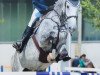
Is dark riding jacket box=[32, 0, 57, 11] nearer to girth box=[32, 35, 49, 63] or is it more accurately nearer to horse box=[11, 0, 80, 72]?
horse box=[11, 0, 80, 72]

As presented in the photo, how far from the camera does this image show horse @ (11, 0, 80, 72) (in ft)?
28.8

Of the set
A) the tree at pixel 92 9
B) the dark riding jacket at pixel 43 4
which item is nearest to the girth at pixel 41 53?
the dark riding jacket at pixel 43 4

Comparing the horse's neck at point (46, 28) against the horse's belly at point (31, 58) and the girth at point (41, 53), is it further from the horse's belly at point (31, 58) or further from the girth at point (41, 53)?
the horse's belly at point (31, 58)

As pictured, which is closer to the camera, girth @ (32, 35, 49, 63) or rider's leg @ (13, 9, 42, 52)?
girth @ (32, 35, 49, 63)

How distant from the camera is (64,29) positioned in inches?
346

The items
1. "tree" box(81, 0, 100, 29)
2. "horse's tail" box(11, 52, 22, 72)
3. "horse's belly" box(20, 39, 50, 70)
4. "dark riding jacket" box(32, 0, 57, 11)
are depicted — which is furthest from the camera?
"tree" box(81, 0, 100, 29)

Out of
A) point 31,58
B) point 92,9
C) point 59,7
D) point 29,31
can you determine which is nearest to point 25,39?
point 29,31

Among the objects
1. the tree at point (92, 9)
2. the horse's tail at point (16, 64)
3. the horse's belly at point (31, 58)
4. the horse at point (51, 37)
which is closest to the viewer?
the horse at point (51, 37)

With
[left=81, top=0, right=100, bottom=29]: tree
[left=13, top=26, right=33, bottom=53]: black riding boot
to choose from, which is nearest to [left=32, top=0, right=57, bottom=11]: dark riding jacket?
[left=13, top=26, right=33, bottom=53]: black riding boot

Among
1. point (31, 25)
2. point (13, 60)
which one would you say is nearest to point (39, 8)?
point (31, 25)

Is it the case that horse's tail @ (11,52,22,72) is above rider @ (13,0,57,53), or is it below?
below

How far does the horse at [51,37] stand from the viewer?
8.79 meters

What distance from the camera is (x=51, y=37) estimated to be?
28.8 feet

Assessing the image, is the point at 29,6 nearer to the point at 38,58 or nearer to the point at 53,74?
the point at 38,58
